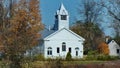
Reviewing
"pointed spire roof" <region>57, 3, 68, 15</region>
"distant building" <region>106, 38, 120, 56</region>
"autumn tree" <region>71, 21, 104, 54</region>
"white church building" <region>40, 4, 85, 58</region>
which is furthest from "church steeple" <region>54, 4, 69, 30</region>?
"distant building" <region>106, 38, 120, 56</region>

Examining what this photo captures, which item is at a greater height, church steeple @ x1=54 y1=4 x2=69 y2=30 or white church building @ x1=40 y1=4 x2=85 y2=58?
church steeple @ x1=54 y1=4 x2=69 y2=30

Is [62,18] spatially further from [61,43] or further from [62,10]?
[61,43]

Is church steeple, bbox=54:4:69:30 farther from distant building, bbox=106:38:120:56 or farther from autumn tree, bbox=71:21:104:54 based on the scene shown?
distant building, bbox=106:38:120:56

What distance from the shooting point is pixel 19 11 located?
48.3 m

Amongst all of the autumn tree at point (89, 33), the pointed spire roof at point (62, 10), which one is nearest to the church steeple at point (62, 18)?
the pointed spire roof at point (62, 10)

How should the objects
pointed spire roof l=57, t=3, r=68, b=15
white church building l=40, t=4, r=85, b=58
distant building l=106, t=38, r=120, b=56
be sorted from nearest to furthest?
white church building l=40, t=4, r=85, b=58, pointed spire roof l=57, t=3, r=68, b=15, distant building l=106, t=38, r=120, b=56

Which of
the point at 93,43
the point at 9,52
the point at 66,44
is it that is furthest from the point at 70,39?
the point at 9,52

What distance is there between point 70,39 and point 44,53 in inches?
243

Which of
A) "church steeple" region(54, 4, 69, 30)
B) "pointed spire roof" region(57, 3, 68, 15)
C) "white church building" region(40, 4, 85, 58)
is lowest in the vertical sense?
"white church building" region(40, 4, 85, 58)

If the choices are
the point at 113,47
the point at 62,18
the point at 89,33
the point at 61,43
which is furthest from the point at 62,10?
the point at 113,47

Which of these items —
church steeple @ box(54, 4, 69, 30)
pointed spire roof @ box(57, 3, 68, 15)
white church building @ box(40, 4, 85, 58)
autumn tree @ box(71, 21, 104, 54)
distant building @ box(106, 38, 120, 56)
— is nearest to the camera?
white church building @ box(40, 4, 85, 58)

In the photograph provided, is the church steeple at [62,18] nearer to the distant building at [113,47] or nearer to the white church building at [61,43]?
the white church building at [61,43]

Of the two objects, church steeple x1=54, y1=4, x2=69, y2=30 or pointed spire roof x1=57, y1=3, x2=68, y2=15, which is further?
pointed spire roof x1=57, y1=3, x2=68, y2=15

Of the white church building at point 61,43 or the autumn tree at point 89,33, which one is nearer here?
the white church building at point 61,43
